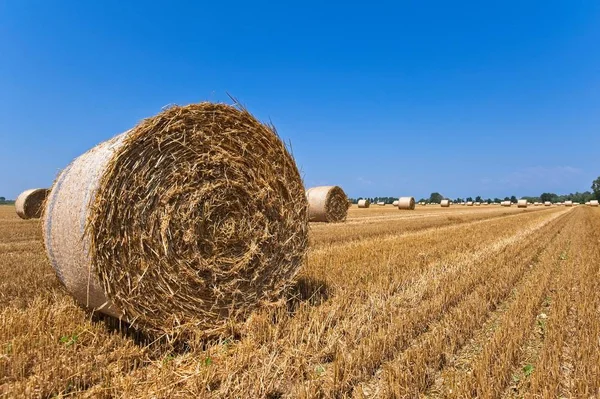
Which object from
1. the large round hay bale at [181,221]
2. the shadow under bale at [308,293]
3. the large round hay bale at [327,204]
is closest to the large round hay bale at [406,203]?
the large round hay bale at [327,204]

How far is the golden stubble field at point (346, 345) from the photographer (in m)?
2.84

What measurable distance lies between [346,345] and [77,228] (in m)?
2.54

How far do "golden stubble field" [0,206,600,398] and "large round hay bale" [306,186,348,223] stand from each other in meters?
10.5

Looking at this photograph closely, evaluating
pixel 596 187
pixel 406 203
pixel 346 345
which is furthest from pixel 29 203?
pixel 596 187

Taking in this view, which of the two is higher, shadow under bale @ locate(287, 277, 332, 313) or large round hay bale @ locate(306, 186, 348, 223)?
large round hay bale @ locate(306, 186, 348, 223)

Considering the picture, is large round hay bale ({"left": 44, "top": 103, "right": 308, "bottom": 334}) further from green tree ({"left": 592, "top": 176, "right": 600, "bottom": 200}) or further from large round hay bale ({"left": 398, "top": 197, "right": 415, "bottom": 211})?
green tree ({"left": 592, "top": 176, "right": 600, "bottom": 200})

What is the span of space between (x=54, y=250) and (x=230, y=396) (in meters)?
2.40

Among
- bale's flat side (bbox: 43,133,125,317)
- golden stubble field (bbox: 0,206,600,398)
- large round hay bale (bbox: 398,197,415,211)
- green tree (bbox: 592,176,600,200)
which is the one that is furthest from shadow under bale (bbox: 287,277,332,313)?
green tree (bbox: 592,176,600,200)

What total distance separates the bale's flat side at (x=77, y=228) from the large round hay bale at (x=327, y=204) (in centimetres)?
1242

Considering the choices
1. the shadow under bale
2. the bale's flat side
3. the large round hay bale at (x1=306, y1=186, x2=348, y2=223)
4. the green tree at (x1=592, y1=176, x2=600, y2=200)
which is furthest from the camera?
the green tree at (x1=592, y1=176, x2=600, y2=200)

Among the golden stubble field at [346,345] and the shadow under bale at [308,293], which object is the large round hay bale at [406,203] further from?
the shadow under bale at [308,293]

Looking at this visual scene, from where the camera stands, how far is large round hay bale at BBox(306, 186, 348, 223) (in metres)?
16.6

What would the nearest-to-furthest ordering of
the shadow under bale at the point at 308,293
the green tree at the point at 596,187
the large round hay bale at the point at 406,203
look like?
the shadow under bale at the point at 308,293, the large round hay bale at the point at 406,203, the green tree at the point at 596,187

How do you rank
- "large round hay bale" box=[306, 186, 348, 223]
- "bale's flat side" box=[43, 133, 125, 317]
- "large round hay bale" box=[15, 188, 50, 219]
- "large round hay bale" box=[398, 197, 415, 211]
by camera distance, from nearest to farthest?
"bale's flat side" box=[43, 133, 125, 317] → "large round hay bale" box=[306, 186, 348, 223] → "large round hay bale" box=[15, 188, 50, 219] → "large round hay bale" box=[398, 197, 415, 211]
